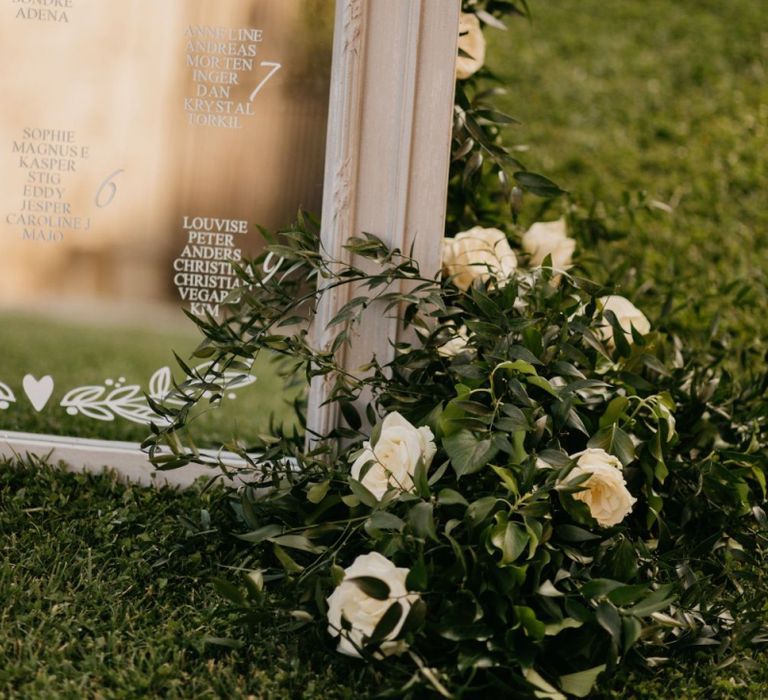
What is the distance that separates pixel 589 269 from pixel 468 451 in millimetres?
1269

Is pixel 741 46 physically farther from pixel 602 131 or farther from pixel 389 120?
pixel 389 120

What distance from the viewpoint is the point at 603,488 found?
1.38 m

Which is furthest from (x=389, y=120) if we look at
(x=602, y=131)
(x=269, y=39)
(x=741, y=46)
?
(x=741, y=46)

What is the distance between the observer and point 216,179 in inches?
71.5

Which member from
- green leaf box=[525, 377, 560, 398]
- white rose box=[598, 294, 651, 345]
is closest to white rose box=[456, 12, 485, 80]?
white rose box=[598, 294, 651, 345]

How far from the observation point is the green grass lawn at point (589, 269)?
4.40ft

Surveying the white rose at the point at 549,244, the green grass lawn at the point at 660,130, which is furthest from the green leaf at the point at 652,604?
the green grass lawn at the point at 660,130

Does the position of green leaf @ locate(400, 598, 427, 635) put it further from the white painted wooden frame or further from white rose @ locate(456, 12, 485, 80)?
white rose @ locate(456, 12, 485, 80)

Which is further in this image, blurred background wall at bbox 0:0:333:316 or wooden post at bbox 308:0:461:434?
blurred background wall at bbox 0:0:333:316

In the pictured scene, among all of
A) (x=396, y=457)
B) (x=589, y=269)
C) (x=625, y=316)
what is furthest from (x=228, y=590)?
(x=589, y=269)

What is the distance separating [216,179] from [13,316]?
2.04 ft

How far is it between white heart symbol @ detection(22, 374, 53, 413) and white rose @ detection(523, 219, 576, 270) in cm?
110

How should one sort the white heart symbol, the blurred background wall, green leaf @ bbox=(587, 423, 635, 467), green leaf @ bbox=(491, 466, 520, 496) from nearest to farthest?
green leaf @ bbox=(491, 466, 520, 496) < green leaf @ bbox=(587, 423, 635, 467) < the blurred background wall < the white heart symbol

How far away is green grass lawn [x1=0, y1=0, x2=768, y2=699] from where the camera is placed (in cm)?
134
